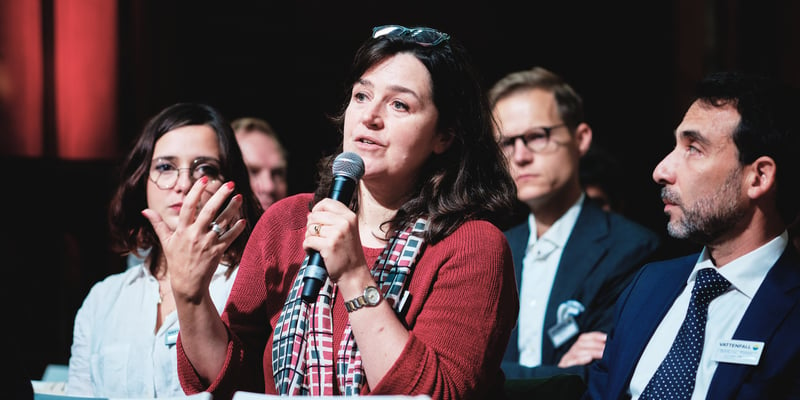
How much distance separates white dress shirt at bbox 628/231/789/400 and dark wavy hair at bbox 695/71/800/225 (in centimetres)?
11

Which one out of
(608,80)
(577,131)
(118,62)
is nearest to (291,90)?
(118,62)

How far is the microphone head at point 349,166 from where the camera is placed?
1577 mm

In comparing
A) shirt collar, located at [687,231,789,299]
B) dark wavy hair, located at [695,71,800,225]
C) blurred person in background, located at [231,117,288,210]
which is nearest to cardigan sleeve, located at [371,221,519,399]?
shirt collar, located at [687,231,789,299]

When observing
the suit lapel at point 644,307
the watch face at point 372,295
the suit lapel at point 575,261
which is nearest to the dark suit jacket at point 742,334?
the suit lapel at point 644,307

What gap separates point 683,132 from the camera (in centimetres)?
202

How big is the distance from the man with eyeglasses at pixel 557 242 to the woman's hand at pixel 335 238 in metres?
1.14

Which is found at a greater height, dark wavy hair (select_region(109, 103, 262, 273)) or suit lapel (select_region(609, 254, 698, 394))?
dark wavy hair (select_region(109, 103, 262, 273))

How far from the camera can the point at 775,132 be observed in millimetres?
1910

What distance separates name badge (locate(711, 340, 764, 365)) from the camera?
1.71 meters

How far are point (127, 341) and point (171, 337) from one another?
274 mm

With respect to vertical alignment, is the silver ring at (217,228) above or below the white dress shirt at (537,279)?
above

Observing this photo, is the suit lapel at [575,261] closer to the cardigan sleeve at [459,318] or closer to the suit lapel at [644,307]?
the suit lapel at [644,307]

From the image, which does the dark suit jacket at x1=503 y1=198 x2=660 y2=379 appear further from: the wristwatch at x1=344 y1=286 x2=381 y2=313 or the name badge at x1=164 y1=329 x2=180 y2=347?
the wristwatch at x1=344 y1=286 x2=381 y2=313

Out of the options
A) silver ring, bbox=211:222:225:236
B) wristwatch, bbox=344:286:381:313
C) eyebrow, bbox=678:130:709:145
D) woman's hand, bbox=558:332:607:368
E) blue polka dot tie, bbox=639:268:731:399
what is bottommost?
woman's hand, bbox=558:332:607:368
